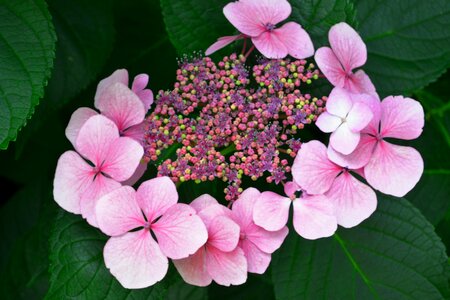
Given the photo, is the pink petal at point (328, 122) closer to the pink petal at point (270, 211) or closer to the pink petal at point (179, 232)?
the pink petal at point (270, 211)

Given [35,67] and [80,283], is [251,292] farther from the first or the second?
[35,67]

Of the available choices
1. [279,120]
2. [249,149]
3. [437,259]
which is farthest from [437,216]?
[249,149]

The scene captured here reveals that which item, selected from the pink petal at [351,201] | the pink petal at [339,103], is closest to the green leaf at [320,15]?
the pink petal at [339,103]

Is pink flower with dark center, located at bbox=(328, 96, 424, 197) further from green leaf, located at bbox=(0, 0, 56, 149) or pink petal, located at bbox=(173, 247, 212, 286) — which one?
green leaf, located at bbox=(0, 0, 56, 149)

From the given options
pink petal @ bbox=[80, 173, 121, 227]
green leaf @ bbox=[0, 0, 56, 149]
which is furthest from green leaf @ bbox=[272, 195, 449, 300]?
green leaf @ bbox=[0, 0, 56, 149]

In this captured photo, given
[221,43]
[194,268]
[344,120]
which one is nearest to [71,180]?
[194,268]

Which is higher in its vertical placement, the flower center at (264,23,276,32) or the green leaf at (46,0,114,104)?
the flower center at (264,23,276,32)
